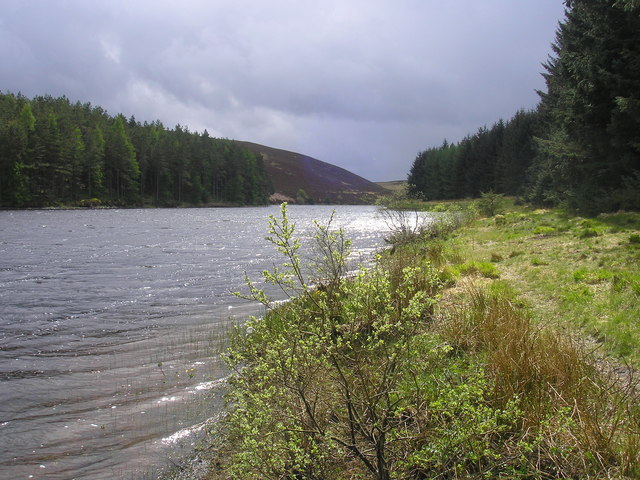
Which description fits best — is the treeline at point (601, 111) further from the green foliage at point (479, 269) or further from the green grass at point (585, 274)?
the green foliage at point (479, 269)

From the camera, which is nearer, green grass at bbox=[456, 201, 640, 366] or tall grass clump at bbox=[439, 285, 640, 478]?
tall grass clump at bbox=[439, 285, 640, 478]

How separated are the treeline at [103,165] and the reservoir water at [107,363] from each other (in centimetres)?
5304

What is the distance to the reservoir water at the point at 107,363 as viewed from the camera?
5000mm

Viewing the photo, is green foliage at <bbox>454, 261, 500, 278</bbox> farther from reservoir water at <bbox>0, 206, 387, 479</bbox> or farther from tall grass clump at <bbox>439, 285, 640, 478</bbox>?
tall grass clump at <bbox>439, 285, 640, 478</bbox>

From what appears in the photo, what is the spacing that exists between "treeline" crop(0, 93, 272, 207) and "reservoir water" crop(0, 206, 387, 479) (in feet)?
174

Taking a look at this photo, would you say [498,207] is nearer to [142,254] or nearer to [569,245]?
[569,245]

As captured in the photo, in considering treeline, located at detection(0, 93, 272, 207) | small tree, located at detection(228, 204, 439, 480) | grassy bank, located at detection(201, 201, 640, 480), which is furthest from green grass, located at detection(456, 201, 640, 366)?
treeline, located at detection(0, 93, 272, 207)

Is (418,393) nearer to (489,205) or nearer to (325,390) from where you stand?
(325,390)

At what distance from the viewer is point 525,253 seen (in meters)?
12.6

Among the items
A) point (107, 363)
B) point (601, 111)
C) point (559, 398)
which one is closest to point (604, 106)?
point (601, 111)

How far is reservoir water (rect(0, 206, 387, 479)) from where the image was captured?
5000 mm

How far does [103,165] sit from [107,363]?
76.2m

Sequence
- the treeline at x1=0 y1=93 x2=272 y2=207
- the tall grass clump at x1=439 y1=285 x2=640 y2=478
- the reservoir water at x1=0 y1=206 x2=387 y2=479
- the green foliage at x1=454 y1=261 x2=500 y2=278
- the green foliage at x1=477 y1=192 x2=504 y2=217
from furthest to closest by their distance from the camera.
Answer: the treeline at x1=0 y1=93 x2=272 y2=207 → the green foliage at x1=477 y1=192 x2=504 y2=217 → the green foliage at x1=454 y1=261 x2=500 y2=278 → the reservoir water at x1=0 y1=206 x2=387 y2=479 → the tall grass clump at x1=439 y1=285 x2=640 y2=478

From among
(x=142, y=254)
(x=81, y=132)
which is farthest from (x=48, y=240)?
(x=81, y=132)
